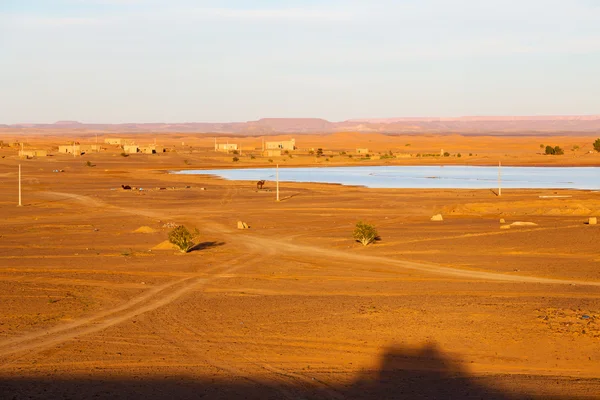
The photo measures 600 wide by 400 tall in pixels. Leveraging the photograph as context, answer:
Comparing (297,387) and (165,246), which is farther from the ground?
(297,387)

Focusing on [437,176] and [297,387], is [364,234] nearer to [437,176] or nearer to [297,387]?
[297,387]

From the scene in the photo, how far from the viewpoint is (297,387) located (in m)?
11.4

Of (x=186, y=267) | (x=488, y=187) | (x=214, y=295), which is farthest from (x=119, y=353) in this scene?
(x=488, y=187)

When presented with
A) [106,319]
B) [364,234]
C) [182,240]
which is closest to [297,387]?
[106,319]

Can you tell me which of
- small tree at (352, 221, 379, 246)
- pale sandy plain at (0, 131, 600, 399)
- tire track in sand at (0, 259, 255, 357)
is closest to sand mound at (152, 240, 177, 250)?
pale sandy plain at (0, 131, 600, 399)

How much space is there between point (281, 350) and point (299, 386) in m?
2.14

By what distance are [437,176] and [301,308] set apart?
5704 cm

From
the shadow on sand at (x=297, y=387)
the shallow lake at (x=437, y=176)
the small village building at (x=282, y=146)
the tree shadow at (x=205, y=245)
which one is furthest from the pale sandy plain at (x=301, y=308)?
the small village building at (x=282, y=146)

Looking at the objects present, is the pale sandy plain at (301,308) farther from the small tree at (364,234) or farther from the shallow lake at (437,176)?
the shallow lake at (437,176)

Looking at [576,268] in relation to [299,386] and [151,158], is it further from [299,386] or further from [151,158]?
[151,158]

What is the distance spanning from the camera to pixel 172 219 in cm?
3816

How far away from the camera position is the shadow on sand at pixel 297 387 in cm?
1102

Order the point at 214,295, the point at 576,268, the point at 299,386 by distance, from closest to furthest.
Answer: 1. the point at 299,386
2. the point at 214,295
3. the point at 576,268

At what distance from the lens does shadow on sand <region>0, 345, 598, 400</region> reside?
36.1ft
